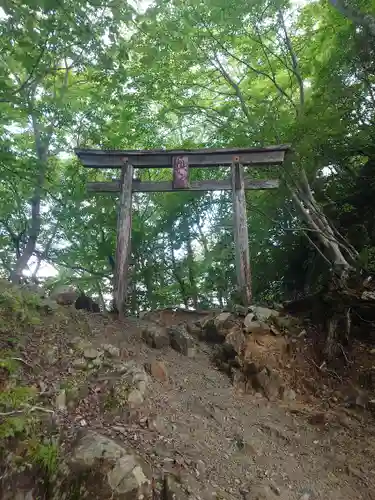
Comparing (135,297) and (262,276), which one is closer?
(262,276)

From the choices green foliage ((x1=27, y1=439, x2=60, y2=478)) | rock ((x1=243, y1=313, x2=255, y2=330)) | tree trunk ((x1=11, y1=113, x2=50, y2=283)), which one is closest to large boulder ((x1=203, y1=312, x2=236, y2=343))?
rock ((x1=243, y1=313, x2=255, y2=330))

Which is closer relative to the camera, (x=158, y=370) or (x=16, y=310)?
(x=16, y=310)

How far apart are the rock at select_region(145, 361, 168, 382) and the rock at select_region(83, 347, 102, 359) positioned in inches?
29.6

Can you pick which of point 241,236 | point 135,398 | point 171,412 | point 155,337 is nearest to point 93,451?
point 135,398

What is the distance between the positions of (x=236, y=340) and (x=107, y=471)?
3.25m

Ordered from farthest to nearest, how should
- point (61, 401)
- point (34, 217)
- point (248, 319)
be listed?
point (34, 217), point (248, 319), point (61, 401)

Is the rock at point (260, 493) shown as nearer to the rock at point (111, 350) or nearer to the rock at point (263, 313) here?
the rock at point (111, 350)

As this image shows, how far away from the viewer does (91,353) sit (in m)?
4.84

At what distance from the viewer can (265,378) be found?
537 cm

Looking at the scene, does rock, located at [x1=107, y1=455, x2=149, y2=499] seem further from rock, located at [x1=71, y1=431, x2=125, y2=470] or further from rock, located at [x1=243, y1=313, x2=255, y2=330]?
rock, located at [x1=243, y1=313, x2=255, y2=330]

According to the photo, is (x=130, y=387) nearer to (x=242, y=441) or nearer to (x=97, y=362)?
(x=97, y=362)

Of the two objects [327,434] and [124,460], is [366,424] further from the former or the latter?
[124,460]

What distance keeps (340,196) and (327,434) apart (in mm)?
6401

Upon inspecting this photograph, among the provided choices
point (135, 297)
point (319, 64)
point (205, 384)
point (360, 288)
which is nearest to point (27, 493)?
point (205, 384)
